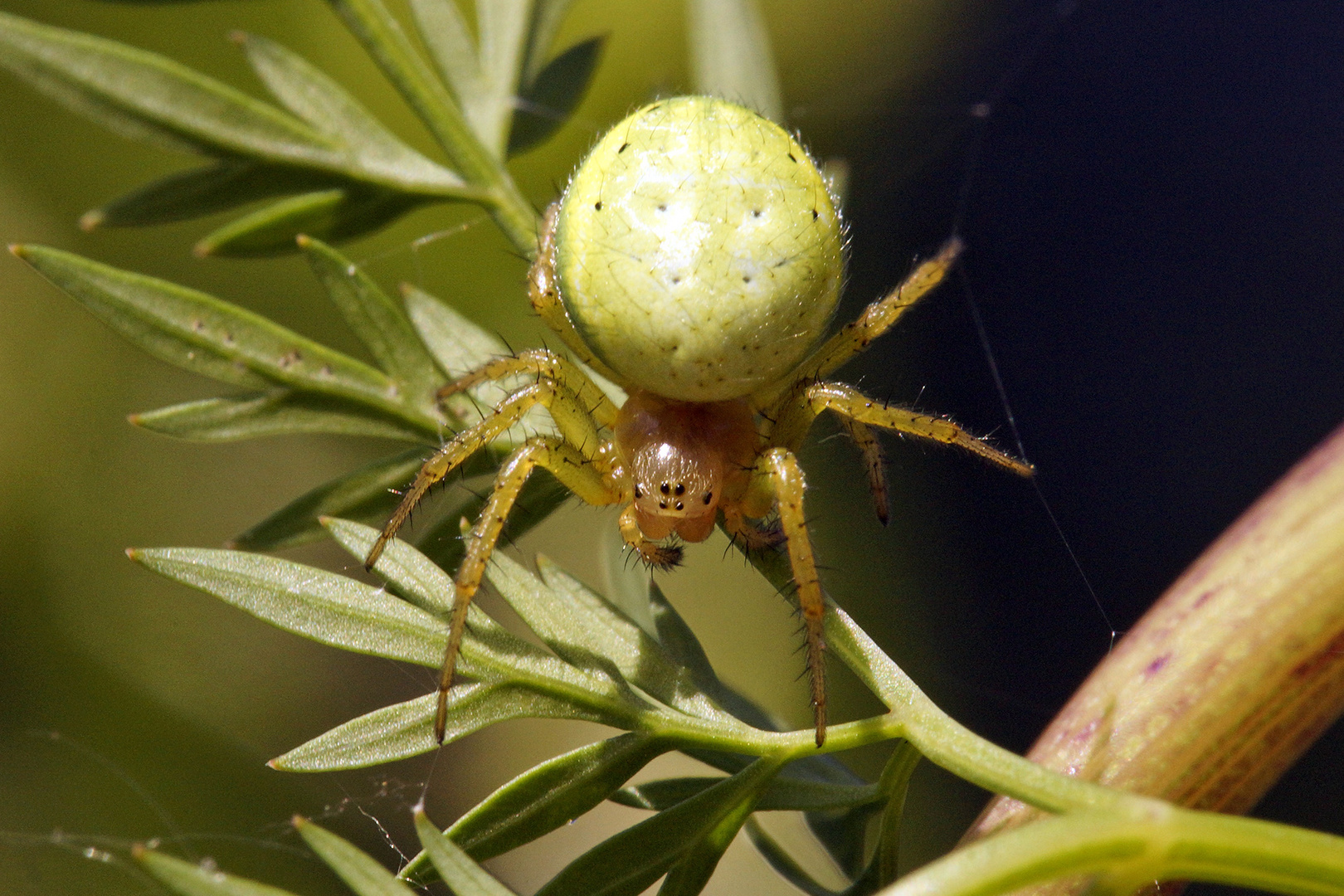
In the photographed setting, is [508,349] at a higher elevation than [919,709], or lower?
higher

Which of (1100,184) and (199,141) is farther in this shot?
(1100,184)

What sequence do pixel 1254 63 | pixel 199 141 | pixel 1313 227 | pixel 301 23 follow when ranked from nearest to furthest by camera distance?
pixel 199 141
pixel 301 23
pixel 1313 227
pixel 1254 63

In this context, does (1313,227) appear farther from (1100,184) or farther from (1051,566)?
(1051,566)

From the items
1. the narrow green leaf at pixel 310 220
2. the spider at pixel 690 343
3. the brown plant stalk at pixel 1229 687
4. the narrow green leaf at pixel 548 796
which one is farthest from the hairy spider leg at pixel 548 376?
the brown plant stalk at pixel 1229 687

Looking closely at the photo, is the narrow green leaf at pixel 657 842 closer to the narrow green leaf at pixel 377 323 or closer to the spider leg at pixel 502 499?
the spider leg at pixel 502 499

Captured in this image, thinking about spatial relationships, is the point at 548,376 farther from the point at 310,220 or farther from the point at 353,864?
the point at 353,864

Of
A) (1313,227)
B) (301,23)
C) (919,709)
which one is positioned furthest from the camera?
(1313,227)

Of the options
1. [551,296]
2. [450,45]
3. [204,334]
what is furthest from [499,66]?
[204,334]

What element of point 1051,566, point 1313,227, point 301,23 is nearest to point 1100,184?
point 1313,227
